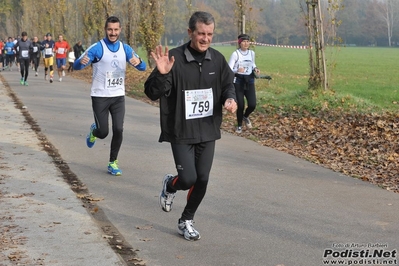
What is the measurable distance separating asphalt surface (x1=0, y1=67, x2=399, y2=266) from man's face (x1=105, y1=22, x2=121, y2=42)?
5.87ft

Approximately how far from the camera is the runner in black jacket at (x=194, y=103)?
632cm

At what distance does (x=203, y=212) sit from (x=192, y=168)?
4.00ft

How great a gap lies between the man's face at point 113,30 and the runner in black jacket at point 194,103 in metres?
3.28

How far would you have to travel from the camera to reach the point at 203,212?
25.1 feet

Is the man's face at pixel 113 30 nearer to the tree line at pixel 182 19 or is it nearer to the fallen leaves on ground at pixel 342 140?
the fallen leaves on ground at pixel 342 140

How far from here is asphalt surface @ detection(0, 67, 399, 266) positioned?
608 centimetres

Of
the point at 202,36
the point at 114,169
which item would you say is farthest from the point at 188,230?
the point at 114,169

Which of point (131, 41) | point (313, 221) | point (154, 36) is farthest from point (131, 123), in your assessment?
point (131, 41)

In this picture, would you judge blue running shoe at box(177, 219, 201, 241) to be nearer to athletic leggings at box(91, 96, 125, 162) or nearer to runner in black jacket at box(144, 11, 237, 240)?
runner in black jacket at box(144, 11, 237, 240)

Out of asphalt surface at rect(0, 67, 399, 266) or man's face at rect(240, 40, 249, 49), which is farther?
man's face at rect(240, 40, 249, 49)

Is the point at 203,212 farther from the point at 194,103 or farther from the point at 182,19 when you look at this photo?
the point at 182,19

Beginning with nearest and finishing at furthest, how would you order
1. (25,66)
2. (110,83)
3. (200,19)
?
(200,19)
(110,83)
(25,66)

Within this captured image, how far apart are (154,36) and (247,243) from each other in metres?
29.0

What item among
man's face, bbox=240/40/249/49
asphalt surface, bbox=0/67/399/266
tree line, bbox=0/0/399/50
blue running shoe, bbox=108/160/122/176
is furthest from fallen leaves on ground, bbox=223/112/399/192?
tree line, bbox=0/0/399/50
